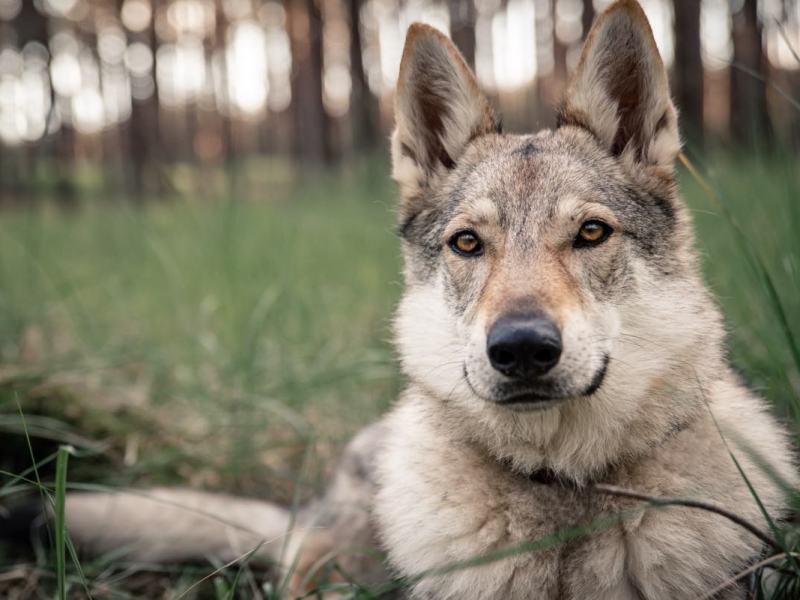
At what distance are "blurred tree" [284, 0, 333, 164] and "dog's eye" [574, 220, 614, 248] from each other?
18217mm

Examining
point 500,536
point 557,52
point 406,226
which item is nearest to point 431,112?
point 406,226

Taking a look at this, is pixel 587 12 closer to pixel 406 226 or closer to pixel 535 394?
pixel 406 226

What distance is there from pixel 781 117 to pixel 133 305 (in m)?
5.35

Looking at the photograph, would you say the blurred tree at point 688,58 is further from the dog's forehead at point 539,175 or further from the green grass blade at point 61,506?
the green grass blade at point 61,506

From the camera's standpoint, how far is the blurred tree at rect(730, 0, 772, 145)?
2.85 m

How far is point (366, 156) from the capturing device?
28.9 ft

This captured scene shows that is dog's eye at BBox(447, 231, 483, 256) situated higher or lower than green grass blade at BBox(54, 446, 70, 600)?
higher

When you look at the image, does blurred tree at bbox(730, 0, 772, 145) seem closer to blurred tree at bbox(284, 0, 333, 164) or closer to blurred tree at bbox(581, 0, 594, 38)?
blurred tree at bbox(581, 0, 594, 38)

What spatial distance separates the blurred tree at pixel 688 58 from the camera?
1151 cm

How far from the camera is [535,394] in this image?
1.89 metres

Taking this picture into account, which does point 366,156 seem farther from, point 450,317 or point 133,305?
point 450,317

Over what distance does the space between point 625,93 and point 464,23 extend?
50.6ft

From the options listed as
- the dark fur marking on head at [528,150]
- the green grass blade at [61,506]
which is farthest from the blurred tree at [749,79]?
the green grass blade at [61,506]

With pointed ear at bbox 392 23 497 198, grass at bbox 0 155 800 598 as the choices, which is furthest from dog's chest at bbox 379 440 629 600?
pointed ear at bbox 392 23 497 198
